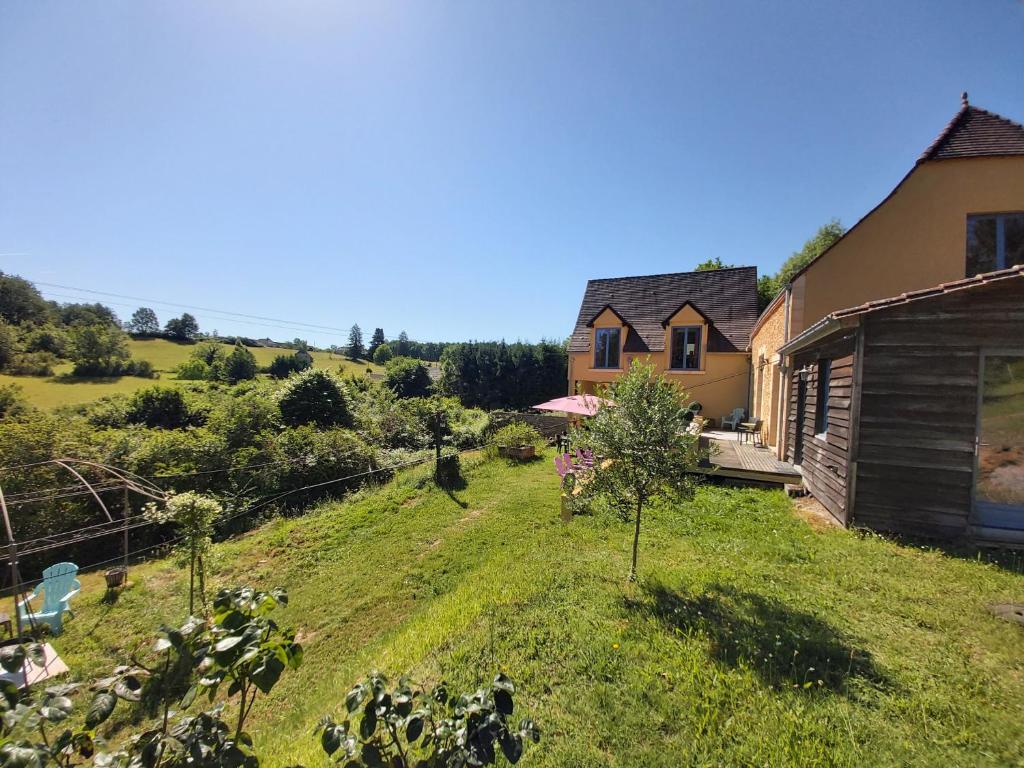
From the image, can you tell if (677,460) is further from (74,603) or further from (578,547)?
(74,603)

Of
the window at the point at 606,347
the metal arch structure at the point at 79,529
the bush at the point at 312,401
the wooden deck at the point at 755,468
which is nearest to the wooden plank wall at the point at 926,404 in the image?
the wooden deck at the point at 755,468

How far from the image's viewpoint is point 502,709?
148 centimetres

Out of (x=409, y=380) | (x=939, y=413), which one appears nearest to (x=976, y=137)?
(x=939, y=413)

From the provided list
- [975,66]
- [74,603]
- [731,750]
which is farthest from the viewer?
[74,603]

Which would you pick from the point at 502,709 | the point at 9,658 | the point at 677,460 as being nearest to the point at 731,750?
the point at 502,709

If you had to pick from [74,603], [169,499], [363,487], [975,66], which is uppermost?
[975,66]

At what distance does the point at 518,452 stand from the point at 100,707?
45.8 feet

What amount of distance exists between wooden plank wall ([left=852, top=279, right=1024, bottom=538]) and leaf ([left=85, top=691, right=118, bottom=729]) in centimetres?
819

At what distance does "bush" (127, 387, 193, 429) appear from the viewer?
17.1 metres

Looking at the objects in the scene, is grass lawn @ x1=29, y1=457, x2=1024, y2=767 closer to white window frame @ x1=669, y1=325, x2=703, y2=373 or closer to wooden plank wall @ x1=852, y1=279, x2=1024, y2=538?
wooden plank wall @ x1=852, y1=279, x2=1024, y2=538

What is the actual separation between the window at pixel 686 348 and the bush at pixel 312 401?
15.1 m

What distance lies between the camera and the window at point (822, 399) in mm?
7965

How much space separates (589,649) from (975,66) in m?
8.94

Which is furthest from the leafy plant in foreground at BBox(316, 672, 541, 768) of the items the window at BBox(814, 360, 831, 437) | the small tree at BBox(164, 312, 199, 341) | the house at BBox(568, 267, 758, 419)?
the small tree at BBox(164, 312, 199, 341)
